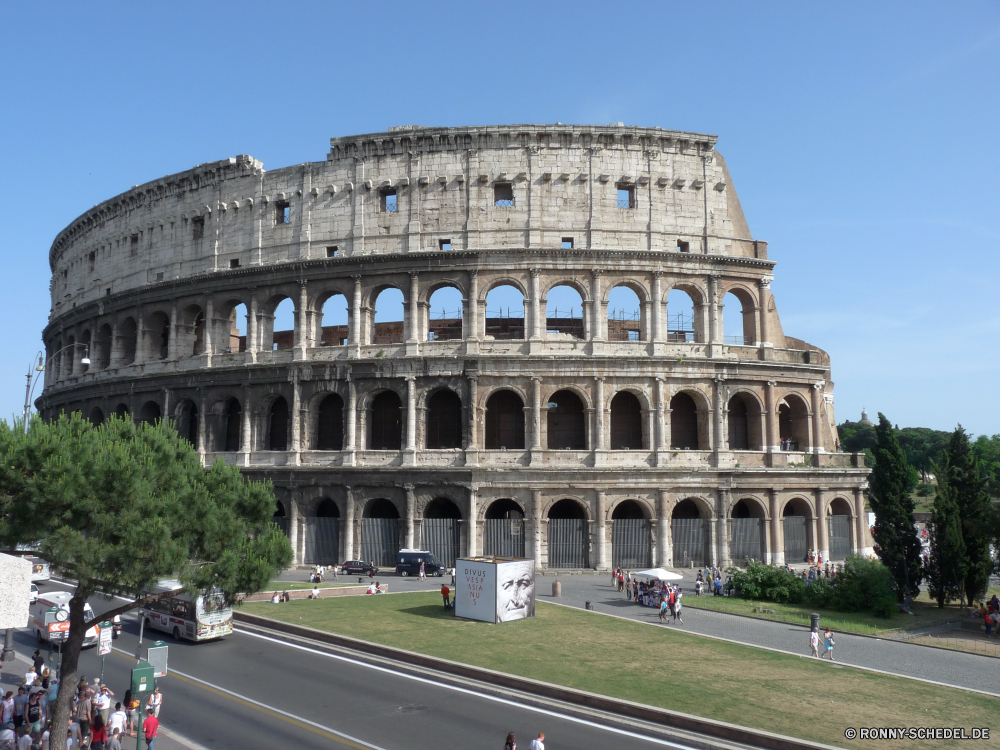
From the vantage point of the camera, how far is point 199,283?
1682 inches

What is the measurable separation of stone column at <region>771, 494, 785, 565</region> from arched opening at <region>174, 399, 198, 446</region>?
3359 cm

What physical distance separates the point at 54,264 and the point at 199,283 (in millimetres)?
25778

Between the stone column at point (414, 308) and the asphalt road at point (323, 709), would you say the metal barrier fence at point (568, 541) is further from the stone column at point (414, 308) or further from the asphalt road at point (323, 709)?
the asphalt road at point (323, 709)

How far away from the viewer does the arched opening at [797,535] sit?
38312mm

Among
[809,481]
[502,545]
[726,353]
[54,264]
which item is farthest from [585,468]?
[54,264]

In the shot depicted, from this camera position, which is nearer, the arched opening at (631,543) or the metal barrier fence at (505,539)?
the metal barrier fence at (505,539)

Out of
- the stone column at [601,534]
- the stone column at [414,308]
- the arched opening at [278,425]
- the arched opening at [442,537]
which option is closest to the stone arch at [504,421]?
the arched opening at [442,537]

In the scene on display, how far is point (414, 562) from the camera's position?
116ft

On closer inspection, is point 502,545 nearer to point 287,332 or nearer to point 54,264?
point 287,332

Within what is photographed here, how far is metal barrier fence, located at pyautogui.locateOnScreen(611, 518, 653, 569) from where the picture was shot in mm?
Answer: 36406

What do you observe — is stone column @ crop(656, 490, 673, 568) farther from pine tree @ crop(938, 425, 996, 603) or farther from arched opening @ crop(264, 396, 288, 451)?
arched opening @ crop(264, 396, 288, 451)

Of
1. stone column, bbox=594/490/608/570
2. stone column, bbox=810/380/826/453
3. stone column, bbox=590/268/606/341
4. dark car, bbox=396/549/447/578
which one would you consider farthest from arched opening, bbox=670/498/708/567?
dark car, bbox=396/549/447/578

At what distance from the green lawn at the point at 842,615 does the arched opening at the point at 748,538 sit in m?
7.24

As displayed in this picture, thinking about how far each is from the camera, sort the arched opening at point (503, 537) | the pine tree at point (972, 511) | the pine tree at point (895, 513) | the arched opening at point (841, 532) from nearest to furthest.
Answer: the pine tree at point (972, 511), the pine tree at point (895, 513), the arched opening at point (503, 537), the arched opening at point (841, 532)
